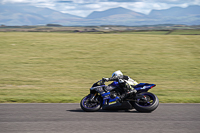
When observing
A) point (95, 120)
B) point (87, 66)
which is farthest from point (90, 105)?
point (87, 66)

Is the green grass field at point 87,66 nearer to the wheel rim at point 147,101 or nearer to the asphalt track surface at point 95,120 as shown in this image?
the asphalt track surface at point 95,120

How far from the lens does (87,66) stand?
18688mm

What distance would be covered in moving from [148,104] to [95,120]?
1843 millimetres

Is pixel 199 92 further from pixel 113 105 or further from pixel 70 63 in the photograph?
pixel 70 63

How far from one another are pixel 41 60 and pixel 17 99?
35.9 feet

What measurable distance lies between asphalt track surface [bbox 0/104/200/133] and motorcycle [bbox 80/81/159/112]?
0.19m

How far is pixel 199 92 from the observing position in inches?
478

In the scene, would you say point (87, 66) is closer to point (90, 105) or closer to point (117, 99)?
point (90, 105)

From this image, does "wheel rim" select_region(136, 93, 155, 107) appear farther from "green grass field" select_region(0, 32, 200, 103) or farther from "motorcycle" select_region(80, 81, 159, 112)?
"green grass field" select_region(0, 32, 200, 103)

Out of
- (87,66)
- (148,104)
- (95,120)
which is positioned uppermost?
(87,66)

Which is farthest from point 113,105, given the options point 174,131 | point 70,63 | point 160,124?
point 70,63

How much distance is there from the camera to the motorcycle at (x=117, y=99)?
23.8 ft

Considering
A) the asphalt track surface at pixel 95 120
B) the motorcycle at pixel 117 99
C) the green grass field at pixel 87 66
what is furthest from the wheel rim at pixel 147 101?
the green grass field at pixel 87 66

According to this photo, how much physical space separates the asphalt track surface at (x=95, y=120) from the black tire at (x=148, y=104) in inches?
6.2
